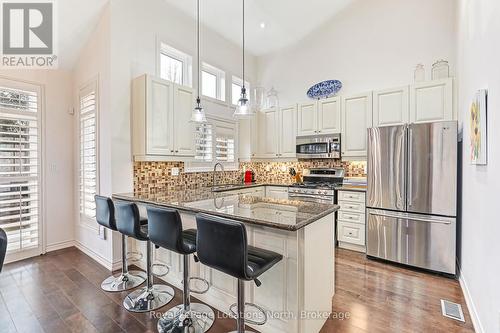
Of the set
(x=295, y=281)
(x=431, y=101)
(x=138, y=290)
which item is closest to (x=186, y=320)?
(x=138, y=290)

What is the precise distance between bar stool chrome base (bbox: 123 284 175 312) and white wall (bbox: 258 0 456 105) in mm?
4282

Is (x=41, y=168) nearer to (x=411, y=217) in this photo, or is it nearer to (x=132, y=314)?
(x=132, y=314)

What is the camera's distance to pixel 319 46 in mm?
4918

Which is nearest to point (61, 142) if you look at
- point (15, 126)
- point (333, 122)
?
point (15, 126)

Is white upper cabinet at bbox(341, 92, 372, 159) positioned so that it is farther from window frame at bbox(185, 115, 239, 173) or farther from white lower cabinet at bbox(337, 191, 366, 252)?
window frame at bbox(185, 115, 239, 173)

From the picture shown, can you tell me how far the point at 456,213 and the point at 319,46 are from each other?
3720 millimetres

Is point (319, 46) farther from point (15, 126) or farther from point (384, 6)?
point (15, 126)

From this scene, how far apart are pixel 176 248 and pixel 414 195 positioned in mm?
3001

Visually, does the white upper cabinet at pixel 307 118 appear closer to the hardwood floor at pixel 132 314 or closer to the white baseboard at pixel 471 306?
the hardwood floor at pixel 132 314

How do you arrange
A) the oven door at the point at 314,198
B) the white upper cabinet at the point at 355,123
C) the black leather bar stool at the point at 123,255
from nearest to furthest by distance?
the black leather bar stool at the point at 123,255
the white upper cabinet at the point at 355,123
the oven door at the point at 314,198

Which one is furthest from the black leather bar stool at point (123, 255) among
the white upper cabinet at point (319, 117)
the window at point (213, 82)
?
the white upper cabinet at point (319, 117)

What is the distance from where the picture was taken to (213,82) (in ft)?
15.8

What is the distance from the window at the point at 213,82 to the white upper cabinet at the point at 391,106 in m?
2.77

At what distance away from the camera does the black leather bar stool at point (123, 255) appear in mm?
2592
